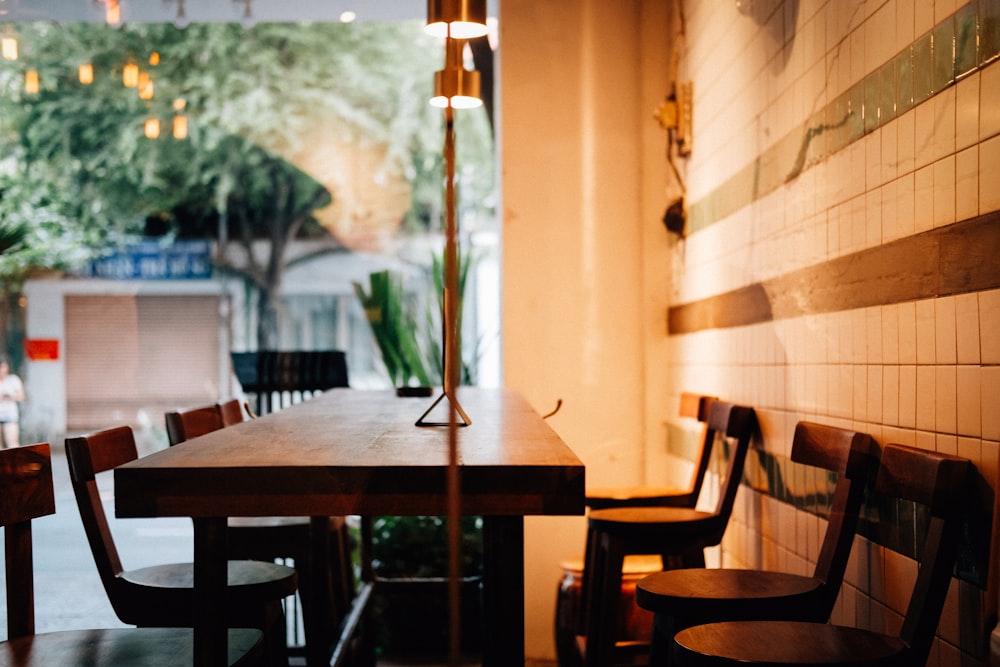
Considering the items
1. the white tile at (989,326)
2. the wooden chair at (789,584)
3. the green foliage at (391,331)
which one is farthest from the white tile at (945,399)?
the green foliage at (391,331)

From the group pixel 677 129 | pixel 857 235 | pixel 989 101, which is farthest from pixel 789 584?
pixel 677 129

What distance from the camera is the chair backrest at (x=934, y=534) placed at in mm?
1557

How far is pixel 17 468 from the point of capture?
66.0 inches

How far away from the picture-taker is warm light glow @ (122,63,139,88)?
4262 mm

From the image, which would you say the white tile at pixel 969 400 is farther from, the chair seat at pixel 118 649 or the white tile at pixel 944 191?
the chair seat at pixel 118 649

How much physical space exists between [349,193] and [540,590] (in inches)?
90.5

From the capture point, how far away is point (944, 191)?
5.76 feet

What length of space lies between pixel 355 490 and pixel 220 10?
355 cm

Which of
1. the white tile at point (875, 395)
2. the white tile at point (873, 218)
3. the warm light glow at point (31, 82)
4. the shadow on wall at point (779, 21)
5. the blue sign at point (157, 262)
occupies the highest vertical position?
the warm light glow at point (31, 82)

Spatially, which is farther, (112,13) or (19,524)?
(112,13)

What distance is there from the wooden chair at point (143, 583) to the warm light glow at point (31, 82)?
2.46 m

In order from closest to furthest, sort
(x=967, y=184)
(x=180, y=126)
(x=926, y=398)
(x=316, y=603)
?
(x=967, y=184)
(x=926, y=398)
(x=316, y=603)
(x=180, y=126)

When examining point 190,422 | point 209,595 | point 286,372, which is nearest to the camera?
point 209,595

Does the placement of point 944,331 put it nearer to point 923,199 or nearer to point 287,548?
point 923,199
